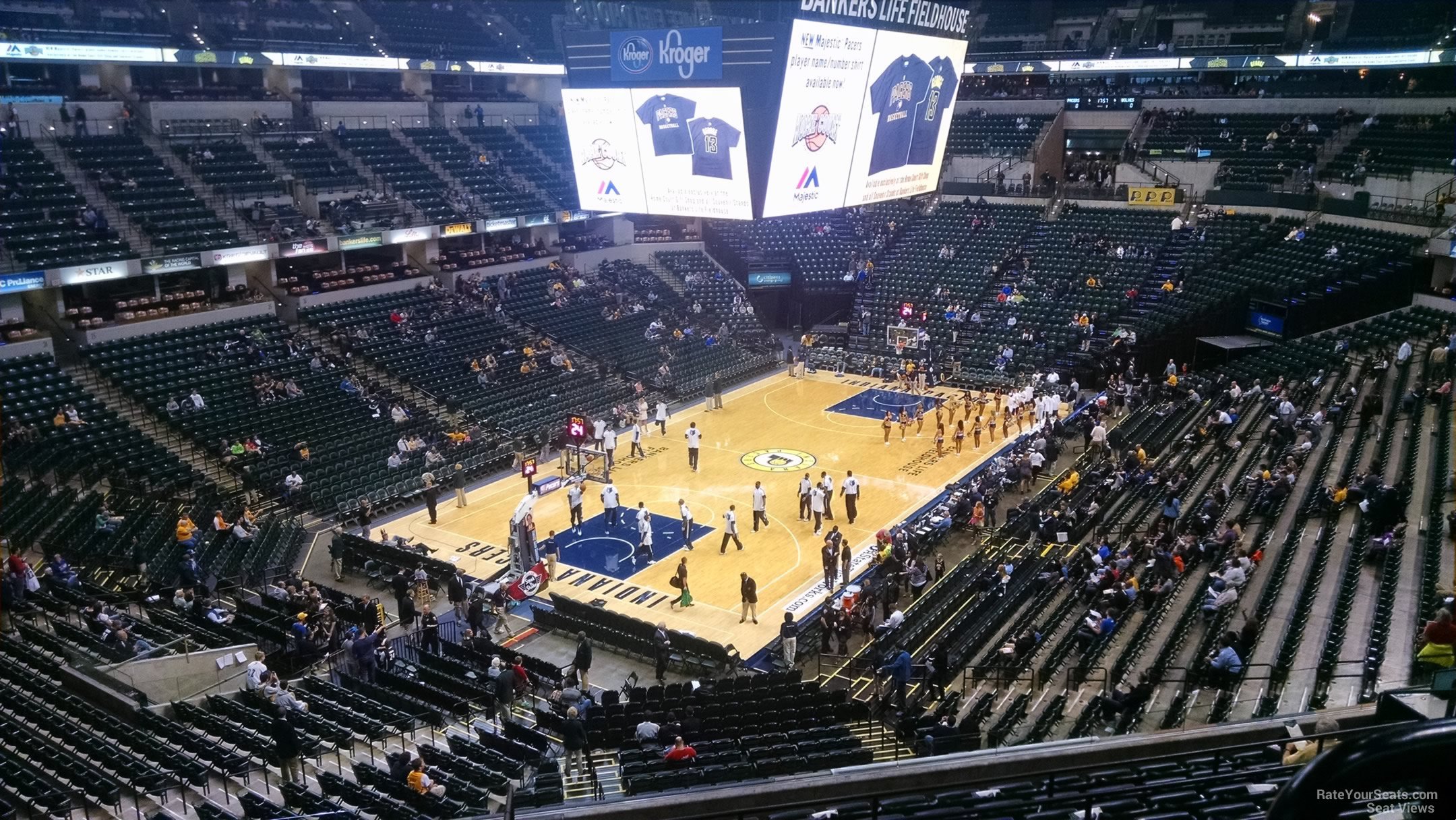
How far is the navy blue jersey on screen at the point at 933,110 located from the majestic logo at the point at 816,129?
3.38m

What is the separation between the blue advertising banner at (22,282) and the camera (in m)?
26.4

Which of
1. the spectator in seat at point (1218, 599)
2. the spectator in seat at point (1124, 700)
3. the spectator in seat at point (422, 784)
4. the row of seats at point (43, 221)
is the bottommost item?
the spectator in seat at point (422, 784)

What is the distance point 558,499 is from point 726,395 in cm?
1055

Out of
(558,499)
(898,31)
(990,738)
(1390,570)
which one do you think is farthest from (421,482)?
(1390,570)

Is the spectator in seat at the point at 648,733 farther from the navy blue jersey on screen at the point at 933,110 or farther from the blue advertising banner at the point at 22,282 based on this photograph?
the blue advertising banner at the point at 22,282

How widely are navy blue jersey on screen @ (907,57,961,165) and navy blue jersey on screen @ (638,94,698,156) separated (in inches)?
Result: 226

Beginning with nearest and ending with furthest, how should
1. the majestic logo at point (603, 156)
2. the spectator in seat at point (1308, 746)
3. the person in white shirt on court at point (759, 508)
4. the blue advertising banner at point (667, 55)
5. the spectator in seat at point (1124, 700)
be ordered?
the spectator in seat at point (1308, 746) < the spectator in seat at point (1124, 700) < the blue advertising banner at point (667, 55) < the majestic logo at point (603, 156) < the person in white shirt on court at point (759, 508)

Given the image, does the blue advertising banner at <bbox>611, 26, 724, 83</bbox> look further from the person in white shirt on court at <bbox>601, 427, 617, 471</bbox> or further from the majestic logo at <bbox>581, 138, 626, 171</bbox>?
the person in white shirt on court at <bbox>601, 427, 617, 471</bbox>

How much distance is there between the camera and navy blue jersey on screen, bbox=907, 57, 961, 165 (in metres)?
22.3

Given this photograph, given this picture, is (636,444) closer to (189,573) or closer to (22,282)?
(189,573)

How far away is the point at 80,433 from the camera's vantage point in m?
24.0

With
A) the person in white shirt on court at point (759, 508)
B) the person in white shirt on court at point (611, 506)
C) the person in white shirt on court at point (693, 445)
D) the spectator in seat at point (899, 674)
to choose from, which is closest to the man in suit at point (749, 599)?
the person in white shirt on court at point (759, 508)

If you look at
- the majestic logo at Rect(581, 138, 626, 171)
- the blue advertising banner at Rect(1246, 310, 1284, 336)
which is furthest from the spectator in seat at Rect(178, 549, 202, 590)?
the blue advertising banner at Rect(1246, 310, 1284, 336)

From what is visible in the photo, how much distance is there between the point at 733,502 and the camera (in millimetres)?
25266
